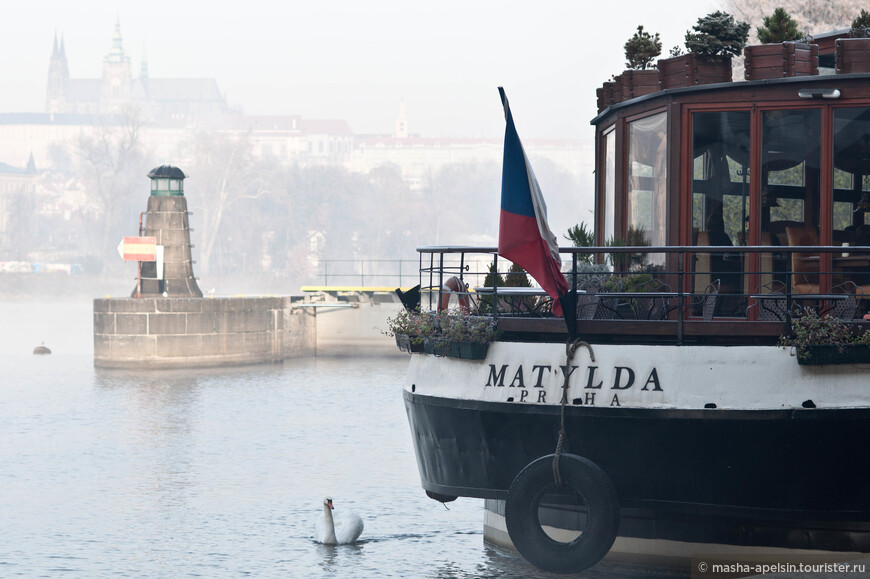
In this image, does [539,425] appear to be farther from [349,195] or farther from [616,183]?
[349,195]

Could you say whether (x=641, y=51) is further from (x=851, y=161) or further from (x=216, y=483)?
(x=216, y=483)

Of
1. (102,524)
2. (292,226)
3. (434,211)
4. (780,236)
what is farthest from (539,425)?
(434,211)

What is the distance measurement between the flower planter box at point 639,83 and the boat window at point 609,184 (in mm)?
701

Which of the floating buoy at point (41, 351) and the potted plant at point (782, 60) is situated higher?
the potted plant at point (782, 60)

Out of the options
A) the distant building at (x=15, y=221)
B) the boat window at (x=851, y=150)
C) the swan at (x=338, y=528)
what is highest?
the distant building at (x=15, y=221)

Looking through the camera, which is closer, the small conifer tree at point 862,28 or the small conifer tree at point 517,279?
the small conifer tree at point 862,28

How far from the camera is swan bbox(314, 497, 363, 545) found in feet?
53.0

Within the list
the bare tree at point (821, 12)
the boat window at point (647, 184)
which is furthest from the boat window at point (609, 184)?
the bare tree at point (821, 12)

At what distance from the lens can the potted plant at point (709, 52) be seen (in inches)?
470

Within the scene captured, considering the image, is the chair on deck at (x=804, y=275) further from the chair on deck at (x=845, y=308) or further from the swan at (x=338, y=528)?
the swan at (x=338, y=528)

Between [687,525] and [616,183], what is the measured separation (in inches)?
153

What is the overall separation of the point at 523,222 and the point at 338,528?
6720mm

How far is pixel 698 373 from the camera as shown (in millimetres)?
10562

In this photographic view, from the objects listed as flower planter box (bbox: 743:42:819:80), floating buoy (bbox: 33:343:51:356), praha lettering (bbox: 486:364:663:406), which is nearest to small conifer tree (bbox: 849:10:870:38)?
flower planter box (bbox: 743:42:819:80)
